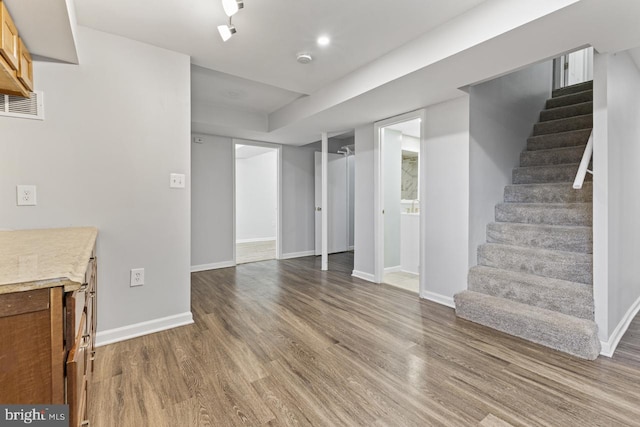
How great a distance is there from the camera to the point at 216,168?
4914 mm

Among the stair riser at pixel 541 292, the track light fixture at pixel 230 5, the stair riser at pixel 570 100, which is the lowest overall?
the stair riser at pixel 541 292

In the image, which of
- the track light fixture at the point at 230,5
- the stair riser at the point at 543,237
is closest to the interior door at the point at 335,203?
the stair riser at the point at 543,237

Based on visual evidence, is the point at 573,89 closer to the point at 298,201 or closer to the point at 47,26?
the point at 298,201

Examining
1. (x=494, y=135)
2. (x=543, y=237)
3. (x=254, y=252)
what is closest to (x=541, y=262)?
(x=543, y=237)

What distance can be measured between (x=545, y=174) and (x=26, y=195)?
15.2 feet

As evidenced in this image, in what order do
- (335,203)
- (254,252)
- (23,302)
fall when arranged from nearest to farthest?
(23,302) → (335,203) → (254,252)

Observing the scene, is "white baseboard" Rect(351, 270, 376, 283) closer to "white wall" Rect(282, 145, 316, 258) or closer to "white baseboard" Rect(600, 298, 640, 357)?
"white wall" Rect(282, 145, 316, 258)

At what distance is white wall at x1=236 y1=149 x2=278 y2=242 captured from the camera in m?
8.06

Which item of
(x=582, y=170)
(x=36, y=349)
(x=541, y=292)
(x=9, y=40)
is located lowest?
(x=541, y=292)

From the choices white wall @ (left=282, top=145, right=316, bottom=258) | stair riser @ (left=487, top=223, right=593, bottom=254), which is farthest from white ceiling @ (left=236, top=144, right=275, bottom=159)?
stair riser @ (left=487, top=223, right=593, bottom=254)

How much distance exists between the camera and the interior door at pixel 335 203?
599 cm

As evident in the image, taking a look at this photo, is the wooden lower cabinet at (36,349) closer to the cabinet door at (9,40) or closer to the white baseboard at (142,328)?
the cabinet door at (9,40)

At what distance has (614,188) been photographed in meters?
2.22

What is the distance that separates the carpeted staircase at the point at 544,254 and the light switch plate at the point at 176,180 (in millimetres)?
2732
